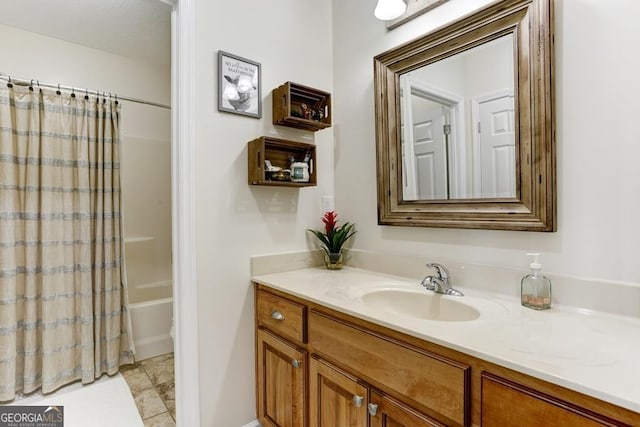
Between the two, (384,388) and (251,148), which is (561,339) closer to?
(384,388)

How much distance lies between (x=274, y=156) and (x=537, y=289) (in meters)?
1.25

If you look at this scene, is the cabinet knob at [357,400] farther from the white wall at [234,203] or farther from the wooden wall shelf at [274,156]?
the wooden wall shelf at [274,156]

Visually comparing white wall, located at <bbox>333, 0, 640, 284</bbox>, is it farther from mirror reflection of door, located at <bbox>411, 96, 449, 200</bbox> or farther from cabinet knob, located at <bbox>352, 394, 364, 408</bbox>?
cabinet knob, located at <bbox>352, 394, 364, 408</bbox>

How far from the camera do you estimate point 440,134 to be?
53.7 inches

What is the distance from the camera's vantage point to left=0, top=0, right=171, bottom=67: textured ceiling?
77.8 inches

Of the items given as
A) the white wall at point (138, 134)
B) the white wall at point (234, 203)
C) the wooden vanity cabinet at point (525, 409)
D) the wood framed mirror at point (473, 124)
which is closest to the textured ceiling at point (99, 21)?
the white wall at point (138, 134)

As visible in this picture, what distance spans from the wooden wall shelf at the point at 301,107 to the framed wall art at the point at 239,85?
100mm

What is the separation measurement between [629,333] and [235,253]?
1.38 meters

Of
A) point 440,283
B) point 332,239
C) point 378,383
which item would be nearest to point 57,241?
point 332,239

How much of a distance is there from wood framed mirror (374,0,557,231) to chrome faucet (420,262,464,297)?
0.19 m

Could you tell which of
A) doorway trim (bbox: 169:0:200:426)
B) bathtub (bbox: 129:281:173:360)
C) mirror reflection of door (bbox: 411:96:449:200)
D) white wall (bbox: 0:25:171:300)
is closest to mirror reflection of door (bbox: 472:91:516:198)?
mirror reflection of door (bbox: 411:96:449:200)

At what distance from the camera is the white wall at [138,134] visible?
7.88 ft

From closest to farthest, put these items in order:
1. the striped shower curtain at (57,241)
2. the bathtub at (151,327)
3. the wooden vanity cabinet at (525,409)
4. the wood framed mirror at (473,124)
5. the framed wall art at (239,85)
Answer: the wooden vanity cabinet at (525,409)
the wood framed mirror at (473,124)
the framed wall art at (239,85)
the striped shower curtain at (57,241)
the bathtub at (151,327)

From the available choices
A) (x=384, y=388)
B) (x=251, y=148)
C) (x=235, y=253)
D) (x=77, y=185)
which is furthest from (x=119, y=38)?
(x=384, y=388)
